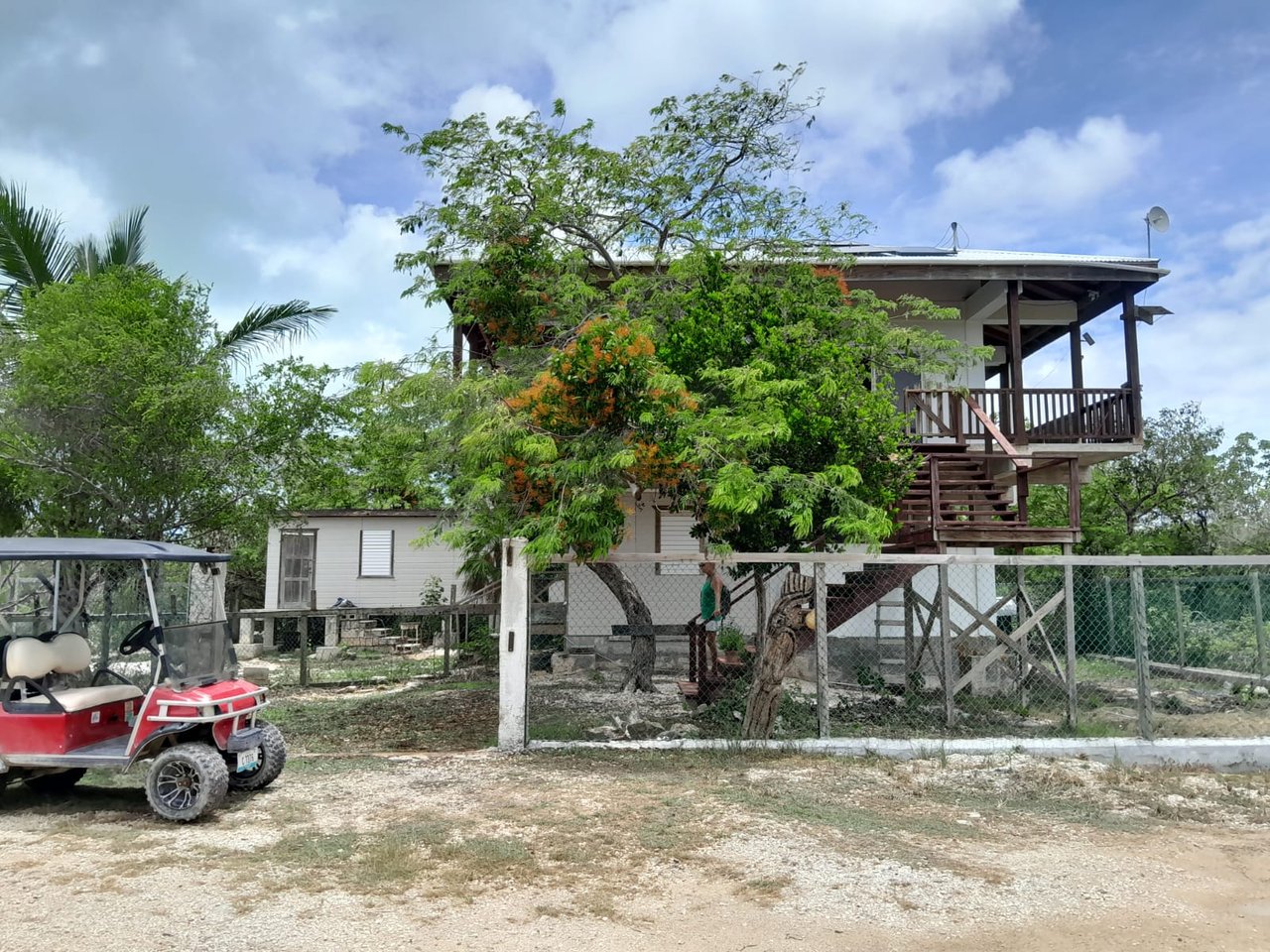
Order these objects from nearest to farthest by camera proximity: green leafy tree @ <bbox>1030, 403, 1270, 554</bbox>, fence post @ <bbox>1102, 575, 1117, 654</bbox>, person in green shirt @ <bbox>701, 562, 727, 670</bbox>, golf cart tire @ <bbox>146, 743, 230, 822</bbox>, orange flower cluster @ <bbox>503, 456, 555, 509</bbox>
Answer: golf cart tire @ <bbox>146, 743, 230, 822</bbox>, orange flower cluster @ <bbox>503, 456, 555, 509</bbox>, person in green shirt @ <bbox>701, 562, 727, 670</bbox>, fence post @ <bbox>1102, 575, 1117, 654</bbox>, green leafy tree @ <bbox>1030, 403, 1270, 554</bbox>

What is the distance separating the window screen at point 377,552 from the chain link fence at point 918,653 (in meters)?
7.25

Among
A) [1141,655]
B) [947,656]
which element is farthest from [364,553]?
[1141,655]

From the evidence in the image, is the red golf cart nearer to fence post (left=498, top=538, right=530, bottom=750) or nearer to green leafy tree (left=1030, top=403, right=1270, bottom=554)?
fence post (left=498, top=538, right=530, bottom=750)

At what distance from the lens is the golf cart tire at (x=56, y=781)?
23.5ft

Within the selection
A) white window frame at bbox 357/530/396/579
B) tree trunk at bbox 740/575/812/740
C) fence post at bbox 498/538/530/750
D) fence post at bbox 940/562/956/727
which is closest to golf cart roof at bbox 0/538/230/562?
fence post at bbox 498/538/530/750

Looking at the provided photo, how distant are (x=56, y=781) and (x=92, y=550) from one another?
2.17 meters

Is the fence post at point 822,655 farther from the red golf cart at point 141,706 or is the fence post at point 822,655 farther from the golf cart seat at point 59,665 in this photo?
the golf cart seat at point 59,665

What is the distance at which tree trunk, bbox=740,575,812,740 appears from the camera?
8.76m

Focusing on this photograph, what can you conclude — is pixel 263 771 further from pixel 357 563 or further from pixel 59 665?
pixel 357 563

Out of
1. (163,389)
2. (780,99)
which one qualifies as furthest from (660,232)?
(163,389)

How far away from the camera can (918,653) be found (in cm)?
1266

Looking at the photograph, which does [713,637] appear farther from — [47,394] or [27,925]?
[47,394]

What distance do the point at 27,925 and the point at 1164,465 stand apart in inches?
915

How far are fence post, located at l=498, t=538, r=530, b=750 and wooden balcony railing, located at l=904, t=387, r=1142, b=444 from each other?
26.6ft
